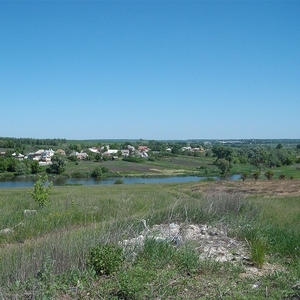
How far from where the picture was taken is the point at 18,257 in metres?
5.55

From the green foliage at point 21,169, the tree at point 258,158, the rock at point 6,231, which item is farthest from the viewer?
the tree at point 258,158

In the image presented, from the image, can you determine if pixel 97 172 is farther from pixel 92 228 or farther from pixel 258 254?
pixel 258 254

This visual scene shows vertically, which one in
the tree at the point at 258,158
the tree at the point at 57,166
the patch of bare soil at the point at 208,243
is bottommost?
the tree at the point at 57,166

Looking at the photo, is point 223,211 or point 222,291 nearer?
point 222,291

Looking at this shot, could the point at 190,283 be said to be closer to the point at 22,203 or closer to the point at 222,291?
the point at 222,291

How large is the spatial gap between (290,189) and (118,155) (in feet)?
239

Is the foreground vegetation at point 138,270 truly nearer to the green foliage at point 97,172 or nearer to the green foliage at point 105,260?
the green foliage at point 105,260

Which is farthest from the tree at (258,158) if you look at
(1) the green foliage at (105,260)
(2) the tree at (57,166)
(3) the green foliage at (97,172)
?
(1) the green foliage at (105,260)

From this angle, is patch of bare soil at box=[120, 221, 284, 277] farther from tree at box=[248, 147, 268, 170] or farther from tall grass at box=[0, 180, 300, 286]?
tree at box=[248, 147, 268, 170]

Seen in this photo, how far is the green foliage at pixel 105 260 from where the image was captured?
217 inches

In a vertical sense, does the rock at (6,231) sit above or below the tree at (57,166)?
above

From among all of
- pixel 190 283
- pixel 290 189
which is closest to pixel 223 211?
pixel 190 283

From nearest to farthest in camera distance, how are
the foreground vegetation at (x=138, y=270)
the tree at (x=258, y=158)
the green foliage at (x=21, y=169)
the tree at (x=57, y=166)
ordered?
1. the foreground vegetation at (x=138, y=270)
2. the green foliage at (x=21, y=169)
3. the tree at (x=57, y=166)
4. the tree at (x=258, y=158)

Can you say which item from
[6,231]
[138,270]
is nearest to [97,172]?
[6,231]
